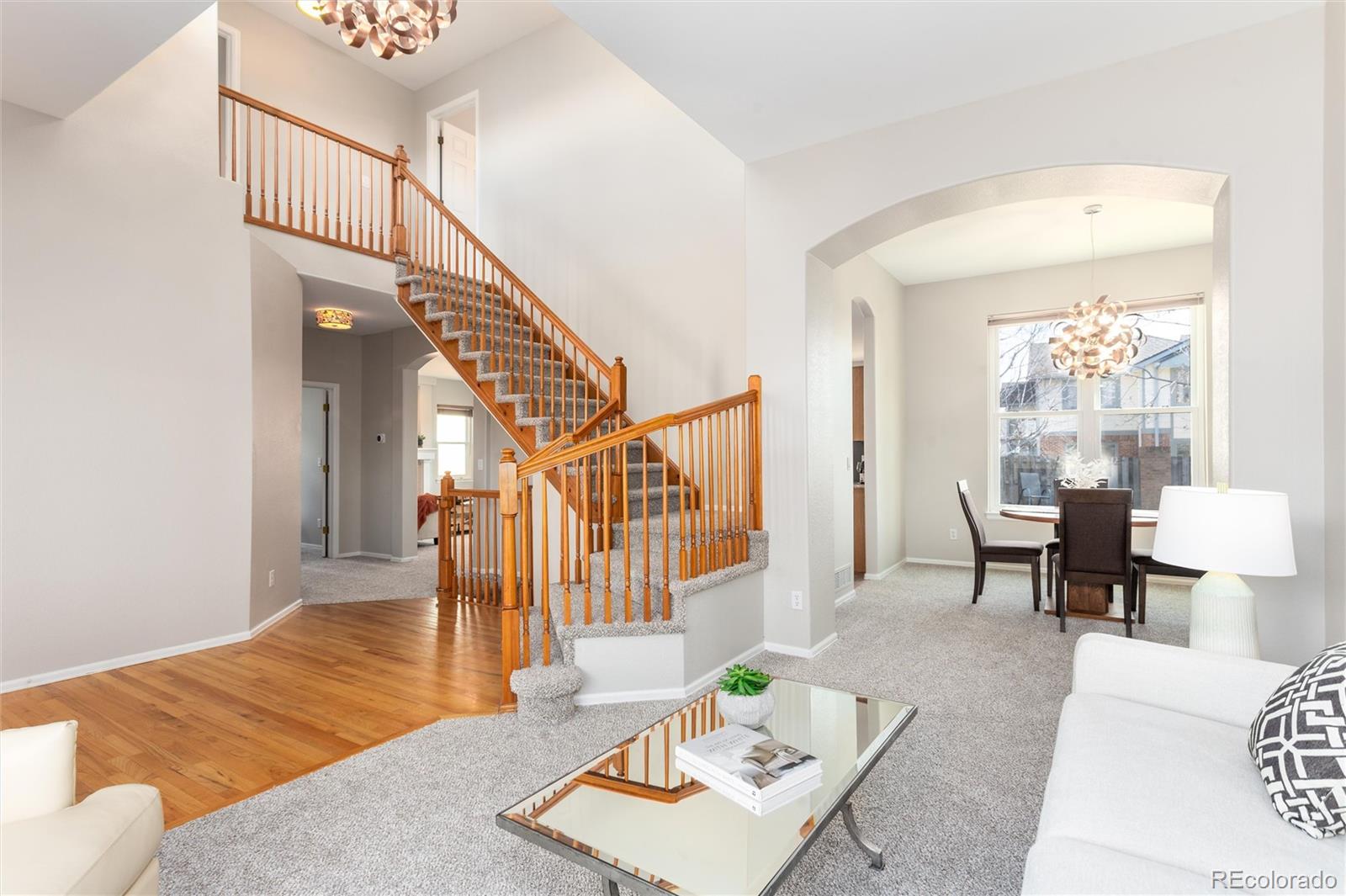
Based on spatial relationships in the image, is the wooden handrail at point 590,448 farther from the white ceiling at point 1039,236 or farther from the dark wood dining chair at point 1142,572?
the dark wood dining chair at point 1142,572

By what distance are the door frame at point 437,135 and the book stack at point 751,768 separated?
19.9ft

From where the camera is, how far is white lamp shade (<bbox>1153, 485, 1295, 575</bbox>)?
1.97 metres

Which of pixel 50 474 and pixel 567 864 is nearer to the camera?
pixel 567 864

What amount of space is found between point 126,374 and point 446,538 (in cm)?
242

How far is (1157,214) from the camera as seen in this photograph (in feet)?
16.6

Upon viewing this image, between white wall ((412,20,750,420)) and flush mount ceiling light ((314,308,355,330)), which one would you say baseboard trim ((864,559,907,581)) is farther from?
flush mount ceiling light ((314,308,355,330))

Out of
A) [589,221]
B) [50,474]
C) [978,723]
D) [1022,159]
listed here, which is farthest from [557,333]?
[978,723]

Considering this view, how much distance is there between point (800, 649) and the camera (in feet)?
12.6

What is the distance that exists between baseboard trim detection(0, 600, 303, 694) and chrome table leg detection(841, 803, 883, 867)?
13.4 ft

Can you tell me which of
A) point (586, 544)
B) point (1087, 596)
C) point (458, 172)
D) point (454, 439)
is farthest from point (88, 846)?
point (454, 439)

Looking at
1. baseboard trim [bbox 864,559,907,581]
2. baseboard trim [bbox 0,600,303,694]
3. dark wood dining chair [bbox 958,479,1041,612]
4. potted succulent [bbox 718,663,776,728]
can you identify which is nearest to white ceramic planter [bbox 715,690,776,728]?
potted succulent [bbox 718,663,776,728]

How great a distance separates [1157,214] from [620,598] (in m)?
5.05

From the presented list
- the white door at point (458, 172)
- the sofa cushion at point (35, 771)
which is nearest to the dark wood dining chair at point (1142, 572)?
the sofa cushion at point (35, 771)

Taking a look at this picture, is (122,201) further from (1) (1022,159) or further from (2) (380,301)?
(1) (1022,159)
